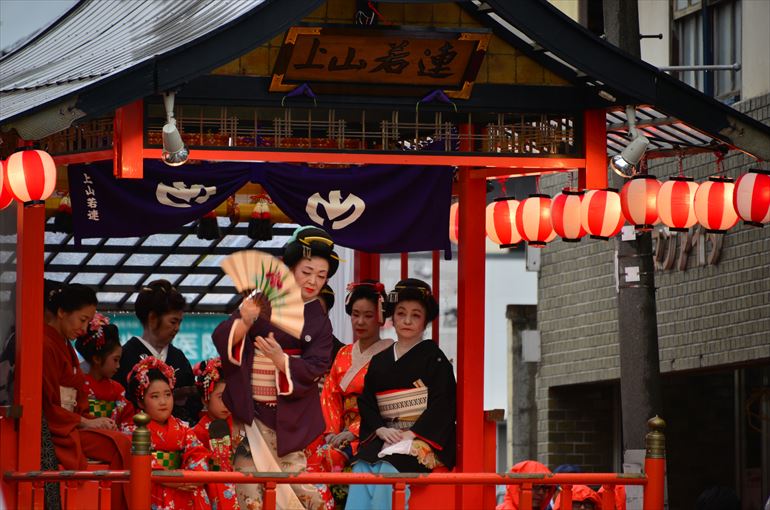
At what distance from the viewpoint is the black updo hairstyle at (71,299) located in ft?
32.9

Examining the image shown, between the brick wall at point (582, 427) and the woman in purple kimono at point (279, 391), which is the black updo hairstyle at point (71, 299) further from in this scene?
the brick wall at point (582, 427)

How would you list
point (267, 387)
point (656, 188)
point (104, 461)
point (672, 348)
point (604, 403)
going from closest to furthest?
point (267, 387) → point (104, 461) → point (656, 188) → point (672, 348) → point (604, 403)

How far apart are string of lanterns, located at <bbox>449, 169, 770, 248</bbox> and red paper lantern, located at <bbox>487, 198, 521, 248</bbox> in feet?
0.71

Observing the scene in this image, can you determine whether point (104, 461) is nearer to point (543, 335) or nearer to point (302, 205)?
point (302, 205)

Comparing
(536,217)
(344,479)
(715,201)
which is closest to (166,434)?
(344,479)

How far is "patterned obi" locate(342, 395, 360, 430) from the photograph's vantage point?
10.3 metres

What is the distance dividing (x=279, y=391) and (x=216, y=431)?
0.86m

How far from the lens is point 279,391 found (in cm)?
918

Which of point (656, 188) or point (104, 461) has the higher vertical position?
point (656, 188)

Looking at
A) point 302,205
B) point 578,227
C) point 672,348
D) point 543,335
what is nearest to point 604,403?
point 543,335

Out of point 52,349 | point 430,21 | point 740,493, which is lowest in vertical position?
point 740,493

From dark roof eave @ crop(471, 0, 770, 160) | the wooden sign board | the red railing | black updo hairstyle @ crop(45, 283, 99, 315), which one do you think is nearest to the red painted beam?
the wooden sign board

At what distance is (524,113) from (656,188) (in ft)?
5.56

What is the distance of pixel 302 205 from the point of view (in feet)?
33.4
